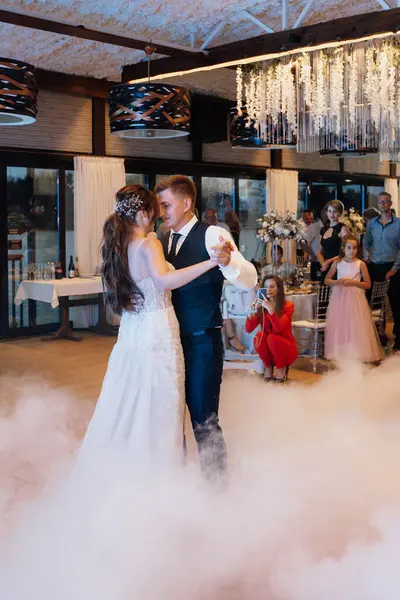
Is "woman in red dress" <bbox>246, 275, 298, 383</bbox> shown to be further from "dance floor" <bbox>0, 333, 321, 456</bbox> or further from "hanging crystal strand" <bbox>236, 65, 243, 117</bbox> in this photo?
"hanging crystal strand" <bbox>236, 65, 243, 117</bbox>

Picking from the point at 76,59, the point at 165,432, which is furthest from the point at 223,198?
the point at 165,432

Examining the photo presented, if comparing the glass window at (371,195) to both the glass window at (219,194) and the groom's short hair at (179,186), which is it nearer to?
the glass window at (219,194)

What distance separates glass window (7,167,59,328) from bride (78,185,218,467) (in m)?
6.59

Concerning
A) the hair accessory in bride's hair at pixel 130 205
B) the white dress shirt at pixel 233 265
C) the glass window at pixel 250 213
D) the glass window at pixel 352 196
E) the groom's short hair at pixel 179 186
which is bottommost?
the white dress shirt at pixel 233 265

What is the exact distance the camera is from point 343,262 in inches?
295

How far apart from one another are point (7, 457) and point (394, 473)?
7.41ft

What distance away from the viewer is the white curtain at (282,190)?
1334 centimetres

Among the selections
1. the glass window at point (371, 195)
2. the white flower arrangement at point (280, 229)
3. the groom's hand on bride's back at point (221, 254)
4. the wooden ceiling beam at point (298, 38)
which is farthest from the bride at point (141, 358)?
the glass window at point (371, 195)

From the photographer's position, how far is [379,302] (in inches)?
318

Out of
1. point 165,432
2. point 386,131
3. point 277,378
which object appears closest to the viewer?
point 165,432

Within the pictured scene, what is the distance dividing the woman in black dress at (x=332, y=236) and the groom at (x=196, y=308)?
4510 millimetres

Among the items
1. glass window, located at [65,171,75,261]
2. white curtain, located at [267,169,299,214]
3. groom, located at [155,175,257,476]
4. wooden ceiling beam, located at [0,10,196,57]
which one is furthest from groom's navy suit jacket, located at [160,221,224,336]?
white curtain, located at [267,169,299,214]

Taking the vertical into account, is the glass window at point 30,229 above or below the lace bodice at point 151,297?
above

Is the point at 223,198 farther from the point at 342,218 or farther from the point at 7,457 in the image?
the point at 7,457
